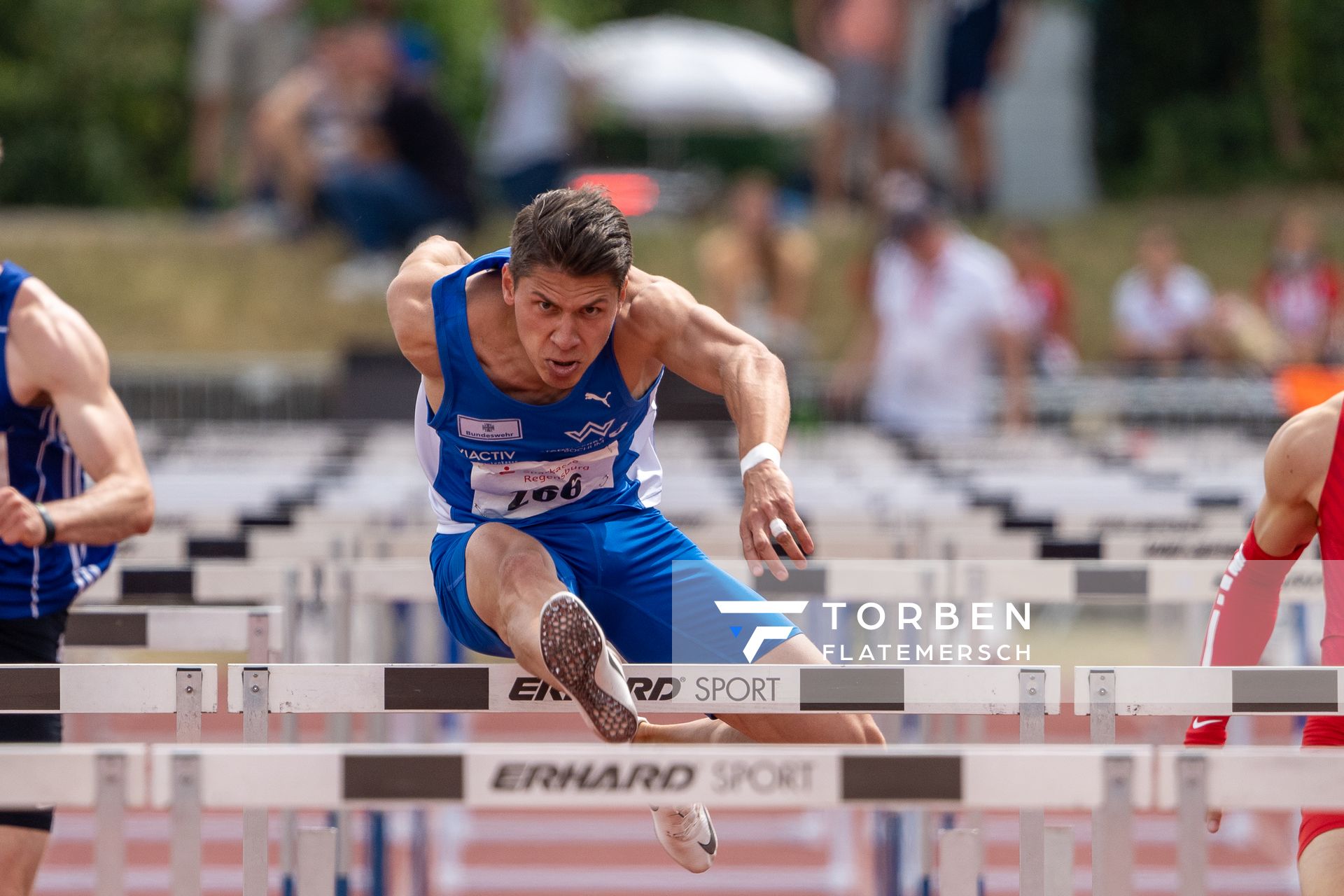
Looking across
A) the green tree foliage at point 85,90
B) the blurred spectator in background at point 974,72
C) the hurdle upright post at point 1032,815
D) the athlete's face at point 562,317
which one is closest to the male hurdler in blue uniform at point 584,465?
the athlete's face at point 562,317

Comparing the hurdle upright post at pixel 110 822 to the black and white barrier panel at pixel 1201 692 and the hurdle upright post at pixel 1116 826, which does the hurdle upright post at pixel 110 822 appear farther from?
the black and white barrier panel at pixel 1201 692

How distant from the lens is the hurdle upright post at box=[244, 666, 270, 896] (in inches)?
142

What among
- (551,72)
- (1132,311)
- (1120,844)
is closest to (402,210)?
(551,72)

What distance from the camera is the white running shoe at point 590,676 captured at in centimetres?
344

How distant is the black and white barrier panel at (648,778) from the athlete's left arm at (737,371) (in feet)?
2.42

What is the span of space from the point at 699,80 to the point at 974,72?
5704mm

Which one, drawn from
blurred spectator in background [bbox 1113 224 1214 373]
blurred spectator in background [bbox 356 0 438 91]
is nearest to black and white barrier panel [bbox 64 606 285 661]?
blurred spectator in background [bbox 356 0 438 91]

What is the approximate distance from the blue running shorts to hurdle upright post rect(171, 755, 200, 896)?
115cm

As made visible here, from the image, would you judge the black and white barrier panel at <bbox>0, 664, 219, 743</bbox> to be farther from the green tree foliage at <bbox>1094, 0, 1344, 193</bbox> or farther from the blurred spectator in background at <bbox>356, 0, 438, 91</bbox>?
the green tree foliage at <bbox>1094, 0, 1344, 193</bbox>

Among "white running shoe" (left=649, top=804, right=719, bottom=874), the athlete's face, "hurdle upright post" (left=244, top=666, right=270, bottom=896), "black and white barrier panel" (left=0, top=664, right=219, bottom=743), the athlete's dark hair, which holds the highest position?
the athlete's dark hair

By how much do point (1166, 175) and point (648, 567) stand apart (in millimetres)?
18805

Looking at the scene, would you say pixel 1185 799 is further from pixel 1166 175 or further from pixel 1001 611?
pixel 1166 175

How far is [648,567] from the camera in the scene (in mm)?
4211

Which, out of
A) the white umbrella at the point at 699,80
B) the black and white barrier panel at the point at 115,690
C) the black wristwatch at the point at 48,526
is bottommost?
the black and white barrier panel at the point at 115,690
